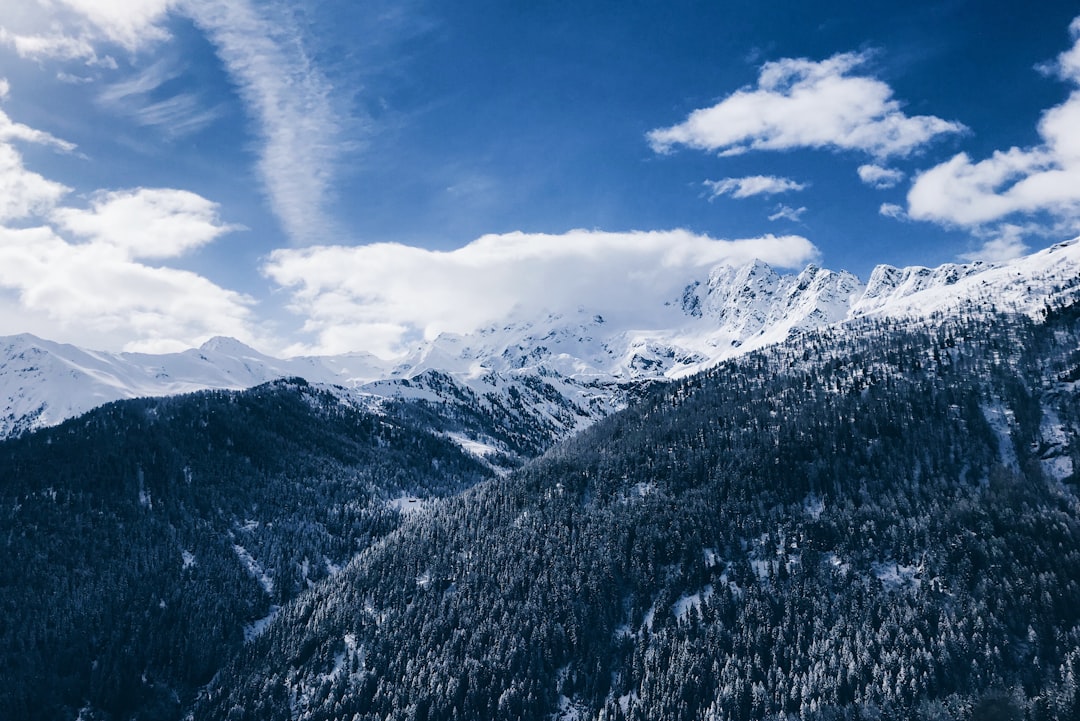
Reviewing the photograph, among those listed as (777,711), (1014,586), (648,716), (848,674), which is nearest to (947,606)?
(1014,586)

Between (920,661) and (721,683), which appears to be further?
(721,683)

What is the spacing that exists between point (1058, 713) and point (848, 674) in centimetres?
4430

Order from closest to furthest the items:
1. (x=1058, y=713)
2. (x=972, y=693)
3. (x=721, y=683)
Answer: (x=1058, y=713) → (x=972, y=693) → (x=721, y=683)

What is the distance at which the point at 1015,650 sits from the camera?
18188 centimetres

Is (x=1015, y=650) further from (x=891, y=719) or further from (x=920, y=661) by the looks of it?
(x=891, y=719)

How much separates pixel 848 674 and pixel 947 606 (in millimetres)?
37299

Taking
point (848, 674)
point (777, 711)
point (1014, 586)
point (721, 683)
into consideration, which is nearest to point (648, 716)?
point (721, 683)

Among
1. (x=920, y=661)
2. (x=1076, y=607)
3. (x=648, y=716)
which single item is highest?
(x=1076, y=607)

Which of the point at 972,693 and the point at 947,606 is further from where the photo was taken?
the point at 947,606

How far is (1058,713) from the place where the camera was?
525ft

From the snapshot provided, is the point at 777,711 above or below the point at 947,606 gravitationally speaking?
below

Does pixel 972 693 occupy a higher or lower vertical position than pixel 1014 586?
lower

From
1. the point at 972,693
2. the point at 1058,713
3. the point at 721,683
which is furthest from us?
the point at 721,683

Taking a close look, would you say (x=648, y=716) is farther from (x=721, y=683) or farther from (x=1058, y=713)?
(x=1058, y=713)
